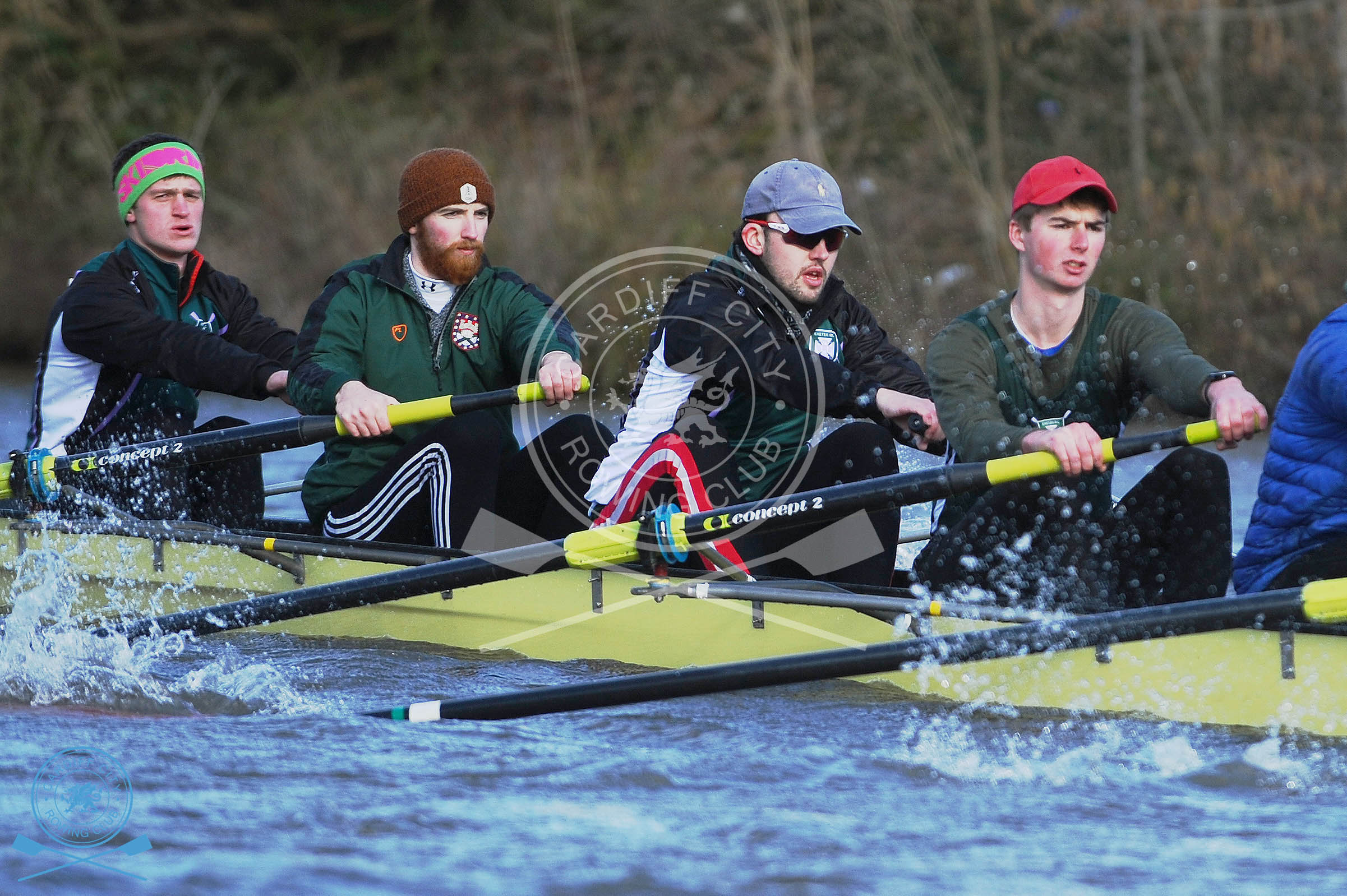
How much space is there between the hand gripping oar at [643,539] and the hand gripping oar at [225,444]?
24.3 inches

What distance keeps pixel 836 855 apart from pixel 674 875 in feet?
1.14

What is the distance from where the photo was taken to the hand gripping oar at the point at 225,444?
4.82 m

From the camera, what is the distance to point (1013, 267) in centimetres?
1215

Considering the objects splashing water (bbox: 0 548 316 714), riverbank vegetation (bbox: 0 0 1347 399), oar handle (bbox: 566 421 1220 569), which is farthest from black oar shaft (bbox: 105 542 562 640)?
riverbank vegetation (bbox: 0 0 1347 399)

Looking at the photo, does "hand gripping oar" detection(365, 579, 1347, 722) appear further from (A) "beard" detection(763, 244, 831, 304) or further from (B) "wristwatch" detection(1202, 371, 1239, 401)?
(A) "beard" detection(763, 244, 831, 304)

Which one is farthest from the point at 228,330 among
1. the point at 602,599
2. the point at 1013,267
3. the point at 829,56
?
the point at 829,56

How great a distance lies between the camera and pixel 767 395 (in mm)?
4414

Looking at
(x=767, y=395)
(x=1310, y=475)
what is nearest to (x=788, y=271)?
(x=767, y=395)

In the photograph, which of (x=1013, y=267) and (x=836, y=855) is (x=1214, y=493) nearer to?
(x=836, y=855)

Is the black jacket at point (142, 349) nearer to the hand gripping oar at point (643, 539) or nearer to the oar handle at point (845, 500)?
the hand gripping oar at point (643, 539)

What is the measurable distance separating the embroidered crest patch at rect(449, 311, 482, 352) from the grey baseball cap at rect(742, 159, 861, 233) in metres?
1.07

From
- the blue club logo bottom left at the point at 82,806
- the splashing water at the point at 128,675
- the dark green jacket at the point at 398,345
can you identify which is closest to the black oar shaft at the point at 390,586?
the splashing water at the point at 128,675

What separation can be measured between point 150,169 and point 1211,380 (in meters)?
3.80

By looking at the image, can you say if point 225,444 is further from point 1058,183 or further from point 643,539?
point 1058,183
